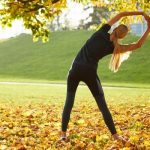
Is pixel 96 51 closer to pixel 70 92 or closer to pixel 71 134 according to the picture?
pixel 70 92

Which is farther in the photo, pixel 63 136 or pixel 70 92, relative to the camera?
pixel 63 136

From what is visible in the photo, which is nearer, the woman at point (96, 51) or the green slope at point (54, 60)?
the woman at point (96, 51)

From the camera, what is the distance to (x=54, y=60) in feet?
205

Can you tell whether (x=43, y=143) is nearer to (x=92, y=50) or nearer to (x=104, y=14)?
(x=92, y=50)

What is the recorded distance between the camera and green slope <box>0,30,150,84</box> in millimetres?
50344

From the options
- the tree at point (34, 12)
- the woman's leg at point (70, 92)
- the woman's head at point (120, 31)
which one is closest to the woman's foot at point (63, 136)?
the woman's leg at point (70, 92)

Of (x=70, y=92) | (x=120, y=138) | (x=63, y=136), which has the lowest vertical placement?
(x=63, y=136)

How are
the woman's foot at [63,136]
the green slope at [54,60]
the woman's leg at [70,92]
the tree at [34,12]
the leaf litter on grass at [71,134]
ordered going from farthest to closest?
the green slope at [54,60], the tree at [34,12], the woman's foot at [63,136], the woman's leg at [70,92], the leaf litter on grass at [71,134]

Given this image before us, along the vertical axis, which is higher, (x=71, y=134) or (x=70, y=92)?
(x=70, y=92)

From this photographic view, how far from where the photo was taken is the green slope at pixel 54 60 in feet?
165

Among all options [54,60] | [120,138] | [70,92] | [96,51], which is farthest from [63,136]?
[54,60]

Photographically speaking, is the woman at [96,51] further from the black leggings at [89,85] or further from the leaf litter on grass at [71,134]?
the leaf litter on grass at [71,134]

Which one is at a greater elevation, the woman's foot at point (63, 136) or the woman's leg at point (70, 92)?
the woman's leg at point (70, 92)

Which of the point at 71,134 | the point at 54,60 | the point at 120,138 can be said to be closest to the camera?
the point at 120,138
